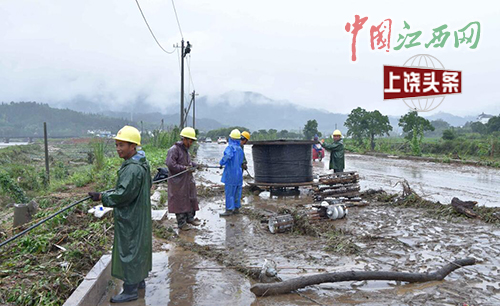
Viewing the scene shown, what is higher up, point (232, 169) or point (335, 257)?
point (232, 169)

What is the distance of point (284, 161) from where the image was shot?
10.0 meters

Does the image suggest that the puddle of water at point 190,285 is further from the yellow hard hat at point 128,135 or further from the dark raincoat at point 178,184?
the yellow hard hat at point 128,135

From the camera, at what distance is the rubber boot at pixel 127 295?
3.96 m

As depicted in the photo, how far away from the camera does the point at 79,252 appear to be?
187 inches

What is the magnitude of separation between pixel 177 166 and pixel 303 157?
433 cm

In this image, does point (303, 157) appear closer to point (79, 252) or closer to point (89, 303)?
point (79, 252)

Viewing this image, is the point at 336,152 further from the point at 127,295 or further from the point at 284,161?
the point at 127,295

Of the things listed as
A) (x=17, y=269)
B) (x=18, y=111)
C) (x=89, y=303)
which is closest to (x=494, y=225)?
(x=89, y=303)

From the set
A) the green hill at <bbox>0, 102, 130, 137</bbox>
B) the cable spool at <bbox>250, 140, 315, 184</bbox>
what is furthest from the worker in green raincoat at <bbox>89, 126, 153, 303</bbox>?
the green hill at <bbox>0, 102, 130, 137</bbox>

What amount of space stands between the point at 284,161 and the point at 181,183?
12.4 ft

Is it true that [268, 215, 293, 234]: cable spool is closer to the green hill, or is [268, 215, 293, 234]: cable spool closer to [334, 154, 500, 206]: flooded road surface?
[334, 154, 500, 206]: flooded road surface

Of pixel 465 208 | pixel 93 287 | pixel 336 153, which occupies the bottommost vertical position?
A: pixel 93 287

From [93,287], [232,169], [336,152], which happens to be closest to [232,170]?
→ [232,169]

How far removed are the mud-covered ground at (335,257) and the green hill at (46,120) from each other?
111786 millimetres
